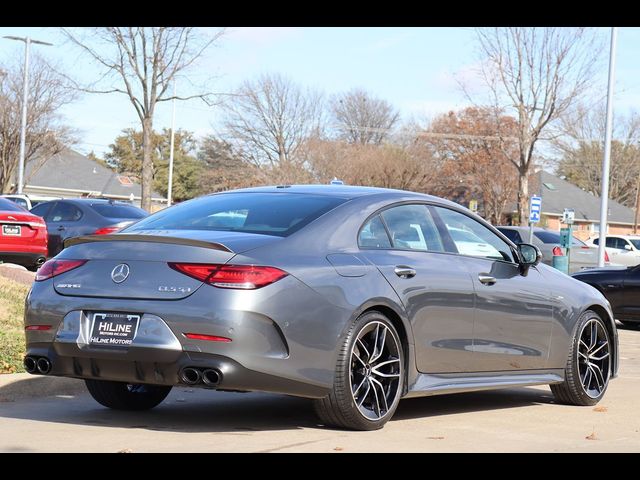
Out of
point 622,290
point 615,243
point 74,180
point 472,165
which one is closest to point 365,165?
point 472,165

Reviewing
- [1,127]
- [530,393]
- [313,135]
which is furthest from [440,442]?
[313,135]

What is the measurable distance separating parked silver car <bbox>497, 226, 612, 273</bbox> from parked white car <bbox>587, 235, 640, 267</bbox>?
805cm

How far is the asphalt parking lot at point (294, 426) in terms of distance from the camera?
19.9 feet

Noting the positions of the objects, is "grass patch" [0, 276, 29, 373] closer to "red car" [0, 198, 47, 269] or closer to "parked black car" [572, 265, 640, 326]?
"red car" [0, 198, 47, 269]

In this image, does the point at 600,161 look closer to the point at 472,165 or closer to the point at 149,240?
the point at 472,165

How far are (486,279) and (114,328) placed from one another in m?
2.73

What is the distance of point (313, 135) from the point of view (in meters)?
64.5

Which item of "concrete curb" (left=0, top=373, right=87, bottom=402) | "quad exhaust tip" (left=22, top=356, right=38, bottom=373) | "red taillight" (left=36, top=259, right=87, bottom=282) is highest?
"red taillight" (left=36, top=259, right=87, bottom=282)

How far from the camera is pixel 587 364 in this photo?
8.77m

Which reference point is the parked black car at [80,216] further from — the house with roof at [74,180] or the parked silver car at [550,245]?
the house with roof at [74,180]

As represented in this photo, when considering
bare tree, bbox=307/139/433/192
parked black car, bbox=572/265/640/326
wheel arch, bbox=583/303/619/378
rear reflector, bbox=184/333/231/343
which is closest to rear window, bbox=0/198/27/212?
parked black car, bbox=572/265/640/326

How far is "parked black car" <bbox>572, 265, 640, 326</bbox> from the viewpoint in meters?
17.7
